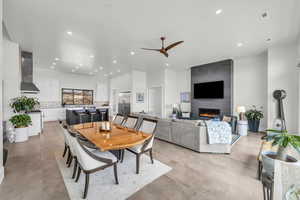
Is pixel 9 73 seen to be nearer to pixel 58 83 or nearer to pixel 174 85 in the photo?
pixel 58 83

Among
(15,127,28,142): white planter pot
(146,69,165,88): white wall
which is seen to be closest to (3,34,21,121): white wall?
(15,127,28,142): white planter pot

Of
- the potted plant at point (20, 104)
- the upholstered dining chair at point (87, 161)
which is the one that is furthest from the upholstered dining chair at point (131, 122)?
the potted plant at point (20, 104)

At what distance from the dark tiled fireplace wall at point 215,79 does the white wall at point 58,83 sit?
749cm

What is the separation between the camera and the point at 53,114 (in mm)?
7770

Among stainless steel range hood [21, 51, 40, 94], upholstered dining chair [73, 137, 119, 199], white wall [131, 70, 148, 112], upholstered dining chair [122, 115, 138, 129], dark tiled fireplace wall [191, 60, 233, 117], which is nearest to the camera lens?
upholstered dining chair [73, 137, 119, 199]

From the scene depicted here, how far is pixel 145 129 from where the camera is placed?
307 centimetres

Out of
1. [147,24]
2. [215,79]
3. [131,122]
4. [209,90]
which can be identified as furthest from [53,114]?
[215,79]

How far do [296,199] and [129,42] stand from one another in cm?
452

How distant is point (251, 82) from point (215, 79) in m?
1.43

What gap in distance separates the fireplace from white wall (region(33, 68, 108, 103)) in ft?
25.8

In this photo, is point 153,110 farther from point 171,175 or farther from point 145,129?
point 171,175

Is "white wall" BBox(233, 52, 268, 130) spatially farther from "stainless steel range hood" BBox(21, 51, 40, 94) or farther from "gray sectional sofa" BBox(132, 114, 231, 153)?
"stainless steel range hood" BBox(21, 51, 40, 94)

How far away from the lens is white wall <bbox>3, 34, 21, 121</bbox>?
3965 mm

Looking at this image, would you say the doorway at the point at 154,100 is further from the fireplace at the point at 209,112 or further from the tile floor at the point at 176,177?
the tile floor at the point at 176,177
